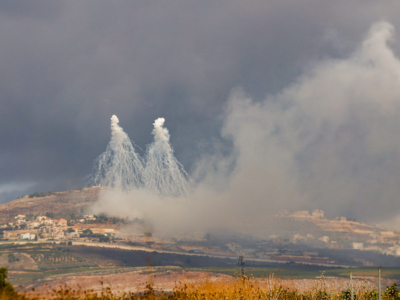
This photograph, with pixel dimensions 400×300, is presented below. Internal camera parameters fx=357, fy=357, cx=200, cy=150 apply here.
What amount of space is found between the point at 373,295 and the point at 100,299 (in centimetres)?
4073

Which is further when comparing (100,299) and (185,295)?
(185,295)

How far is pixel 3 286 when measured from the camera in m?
33.6

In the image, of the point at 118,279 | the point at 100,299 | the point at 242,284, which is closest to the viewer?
the point at 100,299

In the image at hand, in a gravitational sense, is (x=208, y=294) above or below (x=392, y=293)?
above

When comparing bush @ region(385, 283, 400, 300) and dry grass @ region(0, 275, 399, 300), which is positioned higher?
dry grass @ region(0, 275, 399, 300)

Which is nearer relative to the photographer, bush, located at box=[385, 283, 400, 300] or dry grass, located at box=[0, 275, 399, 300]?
dry grass, located at box=[0, 275, 399, 300]

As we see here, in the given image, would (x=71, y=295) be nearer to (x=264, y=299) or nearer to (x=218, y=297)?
(x=218, y=297)

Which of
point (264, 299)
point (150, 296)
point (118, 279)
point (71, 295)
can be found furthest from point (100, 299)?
point (118, 279)

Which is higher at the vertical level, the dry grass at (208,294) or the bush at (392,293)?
the dry grass at (208,294)

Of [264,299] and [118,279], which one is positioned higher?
[264,299]

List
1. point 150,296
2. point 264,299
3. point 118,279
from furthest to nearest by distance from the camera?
point 118,279 → point 264,299 → point 150,296

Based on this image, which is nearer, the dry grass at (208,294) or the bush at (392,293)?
the dry grass at (208,294)

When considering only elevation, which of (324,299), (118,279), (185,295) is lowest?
(118,279)

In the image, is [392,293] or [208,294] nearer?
[208,294]
